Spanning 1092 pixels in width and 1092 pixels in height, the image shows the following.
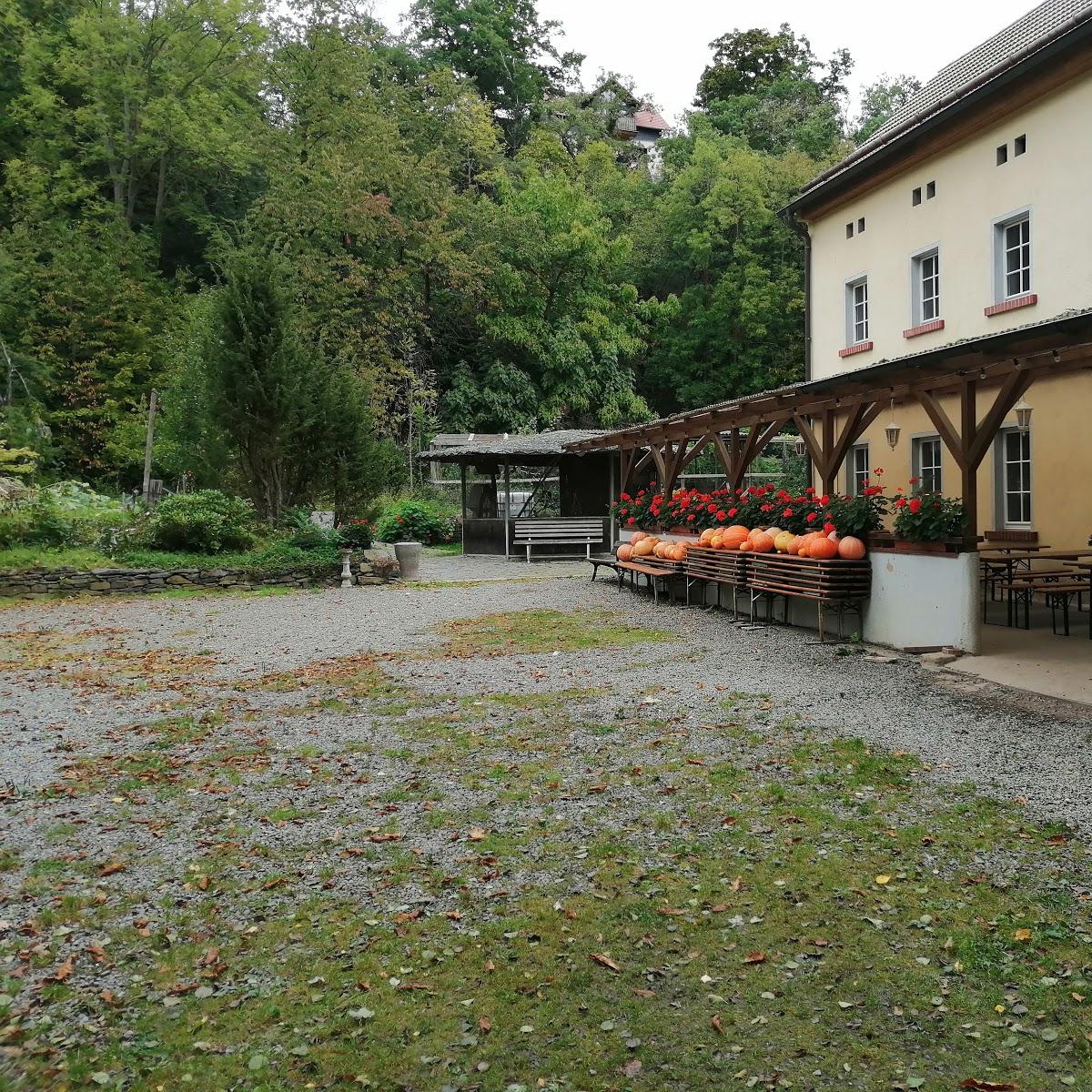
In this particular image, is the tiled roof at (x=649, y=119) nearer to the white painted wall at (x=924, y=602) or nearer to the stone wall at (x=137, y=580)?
the stone wall at (x=137, y=580)

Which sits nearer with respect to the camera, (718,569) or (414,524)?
(718,569)

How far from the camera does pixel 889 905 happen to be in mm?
3637

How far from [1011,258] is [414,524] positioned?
17621mm

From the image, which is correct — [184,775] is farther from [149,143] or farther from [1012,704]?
[149,143]

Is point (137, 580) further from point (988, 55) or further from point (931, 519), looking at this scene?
point (988, 55)

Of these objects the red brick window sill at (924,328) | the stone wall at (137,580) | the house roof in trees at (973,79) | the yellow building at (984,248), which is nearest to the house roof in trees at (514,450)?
the stone wall at (137,580)

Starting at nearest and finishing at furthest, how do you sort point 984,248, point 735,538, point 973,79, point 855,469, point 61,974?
1. point 61,974
2. point 735,538
3. point 973,79
4. point 984,248
5. point 855,469

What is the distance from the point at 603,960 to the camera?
3.29m

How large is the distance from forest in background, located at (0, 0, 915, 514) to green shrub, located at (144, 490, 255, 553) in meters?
9.66

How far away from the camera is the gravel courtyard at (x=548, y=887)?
2799 mm

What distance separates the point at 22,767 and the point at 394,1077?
415 cm

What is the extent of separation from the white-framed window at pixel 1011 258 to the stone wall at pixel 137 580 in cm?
1175

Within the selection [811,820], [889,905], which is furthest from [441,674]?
[889,905]

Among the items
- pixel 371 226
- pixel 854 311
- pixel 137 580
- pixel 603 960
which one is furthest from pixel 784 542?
pixel 371 226
